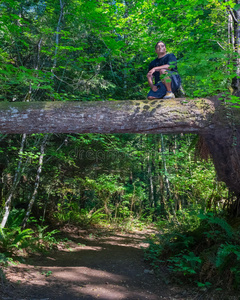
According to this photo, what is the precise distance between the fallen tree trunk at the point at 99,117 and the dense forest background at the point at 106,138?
17.5 inches

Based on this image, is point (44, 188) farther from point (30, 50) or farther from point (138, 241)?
point (30, 50)

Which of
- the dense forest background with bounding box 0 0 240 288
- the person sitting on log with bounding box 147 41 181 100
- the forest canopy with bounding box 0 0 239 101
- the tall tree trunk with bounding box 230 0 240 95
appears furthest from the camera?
the dense forest background with bounding box 0 0 240 288

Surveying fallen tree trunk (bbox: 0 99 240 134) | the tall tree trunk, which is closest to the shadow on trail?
fallen tree trunk (bbox: 0 99 240 134)

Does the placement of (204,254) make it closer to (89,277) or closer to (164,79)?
(89,277)

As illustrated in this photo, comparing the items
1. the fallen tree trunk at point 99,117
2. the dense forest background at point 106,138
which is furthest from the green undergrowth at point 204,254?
the fallen tree trunk at point 99,117

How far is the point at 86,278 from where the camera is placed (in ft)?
17.9

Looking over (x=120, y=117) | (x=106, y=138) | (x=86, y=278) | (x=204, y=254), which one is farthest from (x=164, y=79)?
(x=106, y=138)

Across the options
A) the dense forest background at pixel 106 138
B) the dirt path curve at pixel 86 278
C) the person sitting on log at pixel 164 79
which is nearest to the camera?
the person sitting on log at pixel 164 79

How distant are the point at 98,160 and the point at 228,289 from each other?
266 inches

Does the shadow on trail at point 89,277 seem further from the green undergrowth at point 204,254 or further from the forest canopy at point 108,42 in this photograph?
the forest canopy at point 108,42

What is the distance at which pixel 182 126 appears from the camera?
143 inches

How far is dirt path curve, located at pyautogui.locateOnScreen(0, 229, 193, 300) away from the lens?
15.0ft

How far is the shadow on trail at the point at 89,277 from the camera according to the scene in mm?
4621

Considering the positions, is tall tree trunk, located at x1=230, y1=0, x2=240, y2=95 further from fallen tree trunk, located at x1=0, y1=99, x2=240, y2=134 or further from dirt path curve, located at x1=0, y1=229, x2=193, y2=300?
dirt path curve, located at x1=0, y1=229, x2=193, y2=300
